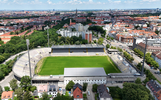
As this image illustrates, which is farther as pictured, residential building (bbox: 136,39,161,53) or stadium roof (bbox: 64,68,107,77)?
residential building (bbox: 136,39,161,53)

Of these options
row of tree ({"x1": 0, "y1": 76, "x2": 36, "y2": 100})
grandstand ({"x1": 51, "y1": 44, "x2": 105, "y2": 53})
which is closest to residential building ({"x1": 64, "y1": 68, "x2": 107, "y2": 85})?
row of tree ({"x1": 0, "y1": 76, "x2": 36, "y2": 100})

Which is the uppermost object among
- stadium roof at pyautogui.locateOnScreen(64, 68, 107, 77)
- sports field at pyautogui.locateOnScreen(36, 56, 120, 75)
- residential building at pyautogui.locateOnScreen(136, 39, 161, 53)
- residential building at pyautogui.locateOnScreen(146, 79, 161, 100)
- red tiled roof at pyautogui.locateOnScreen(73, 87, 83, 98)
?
residential building at pyautogui.locateOnScreen(136, 39, 161, 53)

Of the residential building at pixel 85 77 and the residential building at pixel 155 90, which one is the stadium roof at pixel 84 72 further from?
the residential building at pixel 155 90

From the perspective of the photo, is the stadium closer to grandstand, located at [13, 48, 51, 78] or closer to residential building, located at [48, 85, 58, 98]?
grandstand, located at [13, 48, 51, 78]

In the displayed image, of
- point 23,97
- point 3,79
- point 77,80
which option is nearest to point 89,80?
point 77,80

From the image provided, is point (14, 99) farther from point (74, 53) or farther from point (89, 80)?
point (74, 53)

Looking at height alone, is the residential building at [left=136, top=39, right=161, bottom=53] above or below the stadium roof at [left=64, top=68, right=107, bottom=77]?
above

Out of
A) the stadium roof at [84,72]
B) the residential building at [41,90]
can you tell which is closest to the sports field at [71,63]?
the stadium roof at [84,72]

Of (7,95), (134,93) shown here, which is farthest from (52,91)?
(134,93)

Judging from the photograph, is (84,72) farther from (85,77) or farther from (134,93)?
(134,93)
